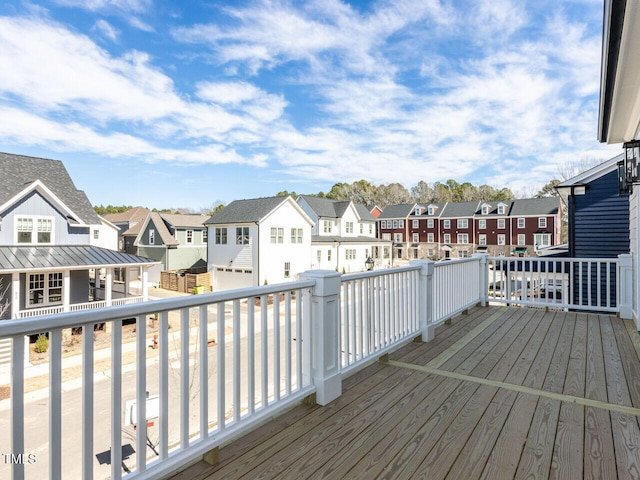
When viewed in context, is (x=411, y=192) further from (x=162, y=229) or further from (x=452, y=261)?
(x=452, y=261)

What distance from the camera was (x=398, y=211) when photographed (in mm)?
37844

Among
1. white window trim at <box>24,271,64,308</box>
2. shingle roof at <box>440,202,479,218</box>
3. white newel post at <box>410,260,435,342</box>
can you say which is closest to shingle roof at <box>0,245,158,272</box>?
white window trim at <box>24,271,64,308</box>

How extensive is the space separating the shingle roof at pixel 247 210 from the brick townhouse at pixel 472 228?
20.1 m

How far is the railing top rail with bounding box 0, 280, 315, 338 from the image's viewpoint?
3.56 feet

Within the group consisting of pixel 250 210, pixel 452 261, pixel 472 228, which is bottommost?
pixel 452 261

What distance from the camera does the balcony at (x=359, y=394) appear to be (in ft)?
4.53

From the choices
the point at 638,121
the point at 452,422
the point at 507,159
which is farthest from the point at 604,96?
the point at 507,159

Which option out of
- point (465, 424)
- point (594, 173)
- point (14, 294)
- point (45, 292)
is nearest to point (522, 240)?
point (594, 173)

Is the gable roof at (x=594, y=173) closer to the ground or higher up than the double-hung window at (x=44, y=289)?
higher up

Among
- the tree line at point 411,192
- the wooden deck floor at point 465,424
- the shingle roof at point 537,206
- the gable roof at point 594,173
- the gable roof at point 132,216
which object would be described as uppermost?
the tree line at point 411,192

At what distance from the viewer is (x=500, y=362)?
3.35 m

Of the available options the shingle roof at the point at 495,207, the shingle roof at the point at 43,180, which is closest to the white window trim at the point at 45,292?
the shingle roof at the point at 43,180

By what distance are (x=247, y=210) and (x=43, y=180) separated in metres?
9.28

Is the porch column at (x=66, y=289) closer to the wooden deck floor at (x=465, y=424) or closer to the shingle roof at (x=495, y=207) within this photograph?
the wooden deck floor at (x=465, y=424)
